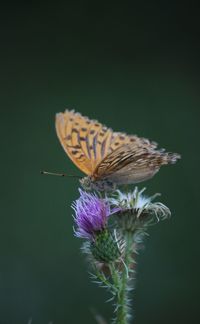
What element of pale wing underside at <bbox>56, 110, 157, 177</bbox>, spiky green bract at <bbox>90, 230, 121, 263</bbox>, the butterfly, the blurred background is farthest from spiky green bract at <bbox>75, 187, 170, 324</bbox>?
the blurred background

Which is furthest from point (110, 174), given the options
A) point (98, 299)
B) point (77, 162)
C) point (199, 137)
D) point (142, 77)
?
point (142, 77)

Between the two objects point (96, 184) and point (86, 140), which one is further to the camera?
point (86, 140)

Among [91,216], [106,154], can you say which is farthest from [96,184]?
[91,216]

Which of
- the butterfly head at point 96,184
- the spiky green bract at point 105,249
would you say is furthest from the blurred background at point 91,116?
the spiky green bract at point 105,249

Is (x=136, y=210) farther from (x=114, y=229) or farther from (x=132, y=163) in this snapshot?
(x=132, y=163)

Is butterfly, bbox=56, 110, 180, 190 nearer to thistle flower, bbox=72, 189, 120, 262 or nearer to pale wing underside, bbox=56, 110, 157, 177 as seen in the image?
pale wing underside, bbox=56, 110, 157, 177
